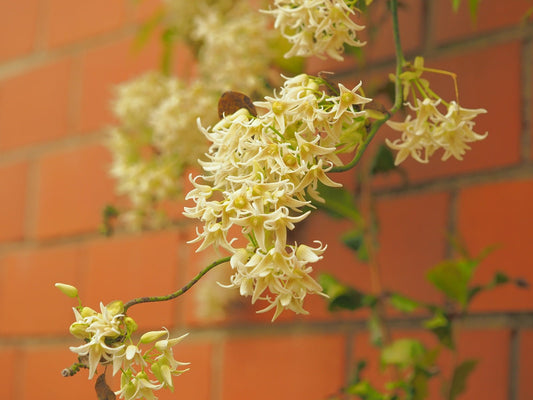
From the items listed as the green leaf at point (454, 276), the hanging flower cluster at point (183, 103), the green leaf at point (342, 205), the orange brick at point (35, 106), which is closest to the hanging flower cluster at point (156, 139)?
the hanging flower cluster at point (183, 103)

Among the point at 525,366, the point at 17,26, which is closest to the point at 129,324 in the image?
the point at 525,366

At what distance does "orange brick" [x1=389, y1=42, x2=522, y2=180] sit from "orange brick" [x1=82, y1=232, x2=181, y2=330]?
0.40m

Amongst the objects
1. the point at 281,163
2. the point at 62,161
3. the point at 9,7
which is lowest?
the point at 281,163

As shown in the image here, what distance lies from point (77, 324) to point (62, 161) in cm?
94

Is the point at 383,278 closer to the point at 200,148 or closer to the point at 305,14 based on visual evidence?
the point at 200,148

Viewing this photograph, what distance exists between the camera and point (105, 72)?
4.23ft

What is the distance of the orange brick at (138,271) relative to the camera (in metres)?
1.09

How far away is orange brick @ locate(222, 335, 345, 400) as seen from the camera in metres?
0.92

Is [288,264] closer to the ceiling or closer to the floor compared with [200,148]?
closer to the floor

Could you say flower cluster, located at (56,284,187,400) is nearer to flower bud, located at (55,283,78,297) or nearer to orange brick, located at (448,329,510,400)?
flower bud, located at (55,283,78,297)

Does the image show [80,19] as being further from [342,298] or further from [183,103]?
[342,298]

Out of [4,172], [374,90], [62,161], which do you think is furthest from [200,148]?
[4,172]

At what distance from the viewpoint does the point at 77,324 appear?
42 cm

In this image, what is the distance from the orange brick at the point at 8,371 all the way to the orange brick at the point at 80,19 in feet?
1.67
